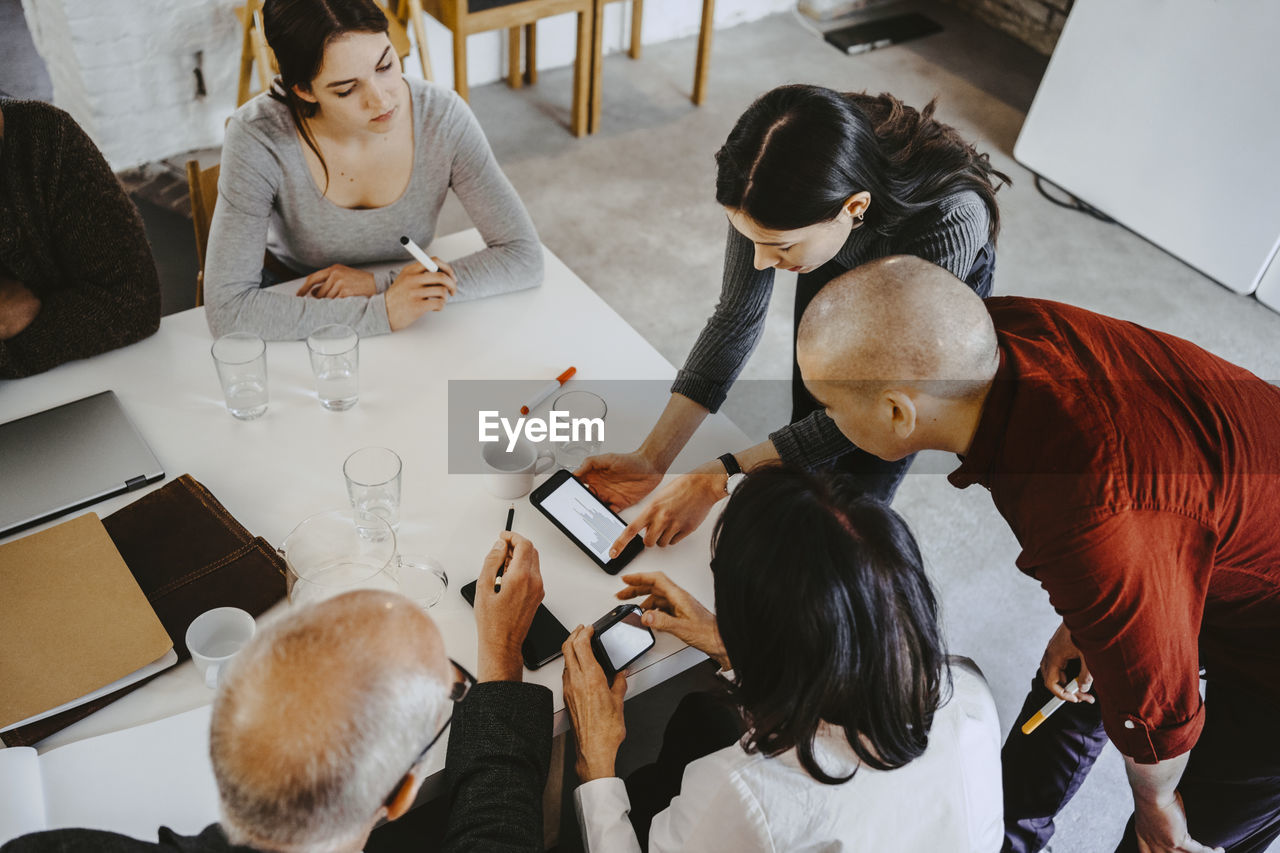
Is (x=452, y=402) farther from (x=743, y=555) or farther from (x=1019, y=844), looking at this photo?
(x=1019, y=844)

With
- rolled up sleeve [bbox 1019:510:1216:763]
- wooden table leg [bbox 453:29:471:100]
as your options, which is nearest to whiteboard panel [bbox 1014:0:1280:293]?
wooden table leg [bbox 453:29:471:100]

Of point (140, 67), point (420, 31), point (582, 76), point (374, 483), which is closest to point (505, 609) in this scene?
point (374, 483)

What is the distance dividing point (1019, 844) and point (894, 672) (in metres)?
1.12

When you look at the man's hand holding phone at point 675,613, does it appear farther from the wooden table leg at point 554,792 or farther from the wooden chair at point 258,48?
the wooden chair at point 258,48

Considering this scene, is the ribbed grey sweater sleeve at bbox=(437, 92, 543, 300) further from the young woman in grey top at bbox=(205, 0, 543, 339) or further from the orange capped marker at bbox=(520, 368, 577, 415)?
the orange capped marker at bbox=(520, 368, 577, 415)

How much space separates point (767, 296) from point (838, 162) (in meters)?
0.44

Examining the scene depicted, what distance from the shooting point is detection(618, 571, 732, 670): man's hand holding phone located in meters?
1.30

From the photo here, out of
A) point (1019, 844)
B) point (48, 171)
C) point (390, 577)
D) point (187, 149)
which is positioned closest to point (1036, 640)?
point (1019, 844)

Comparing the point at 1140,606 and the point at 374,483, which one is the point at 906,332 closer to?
the point at 1140,606

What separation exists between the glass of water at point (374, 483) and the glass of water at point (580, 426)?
0.92 feet

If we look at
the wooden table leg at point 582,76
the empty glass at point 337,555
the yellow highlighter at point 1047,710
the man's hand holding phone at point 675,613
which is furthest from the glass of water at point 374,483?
the wooden table leg at point 582,76

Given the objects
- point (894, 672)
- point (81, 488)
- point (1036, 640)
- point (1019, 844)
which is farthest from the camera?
point (1036, 640)

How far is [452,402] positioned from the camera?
1.65m

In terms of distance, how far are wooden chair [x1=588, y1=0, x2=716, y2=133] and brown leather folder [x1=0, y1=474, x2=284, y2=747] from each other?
2950mm
